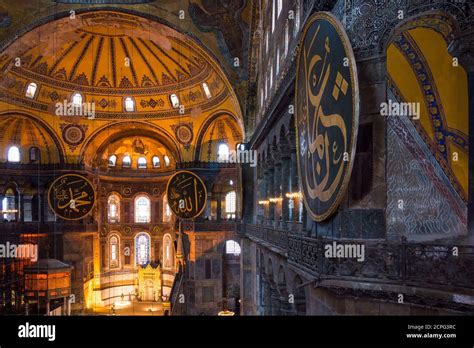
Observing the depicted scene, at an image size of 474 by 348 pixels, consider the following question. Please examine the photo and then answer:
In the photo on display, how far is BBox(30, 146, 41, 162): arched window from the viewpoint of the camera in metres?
18.8

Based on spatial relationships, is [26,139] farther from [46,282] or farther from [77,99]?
[46,282]

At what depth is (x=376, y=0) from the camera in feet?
13.5

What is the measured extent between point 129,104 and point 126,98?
0.33 metres

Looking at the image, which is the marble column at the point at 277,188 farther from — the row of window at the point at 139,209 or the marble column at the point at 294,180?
the row of window at the point at 139,209

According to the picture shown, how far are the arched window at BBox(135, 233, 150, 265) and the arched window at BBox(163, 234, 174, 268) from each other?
1.05 m

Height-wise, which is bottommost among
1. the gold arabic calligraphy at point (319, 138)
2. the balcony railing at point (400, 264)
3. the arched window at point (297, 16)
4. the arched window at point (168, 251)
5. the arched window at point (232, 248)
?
the arched window at point (168, 251)

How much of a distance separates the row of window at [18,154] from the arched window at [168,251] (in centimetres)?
802

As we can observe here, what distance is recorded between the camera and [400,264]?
11.8 feet

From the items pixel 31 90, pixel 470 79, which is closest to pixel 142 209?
pixel 31 90

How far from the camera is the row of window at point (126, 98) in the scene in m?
17.1

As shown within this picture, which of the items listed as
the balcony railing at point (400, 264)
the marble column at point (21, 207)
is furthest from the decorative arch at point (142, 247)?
the balcony railing at point (400, 264)

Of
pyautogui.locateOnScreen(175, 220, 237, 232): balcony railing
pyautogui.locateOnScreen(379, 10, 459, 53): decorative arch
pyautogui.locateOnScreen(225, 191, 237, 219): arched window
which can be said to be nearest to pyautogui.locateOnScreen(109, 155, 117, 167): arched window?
pyautogui.locateOnScreen(175, 220, 237, 232): balcony railing
